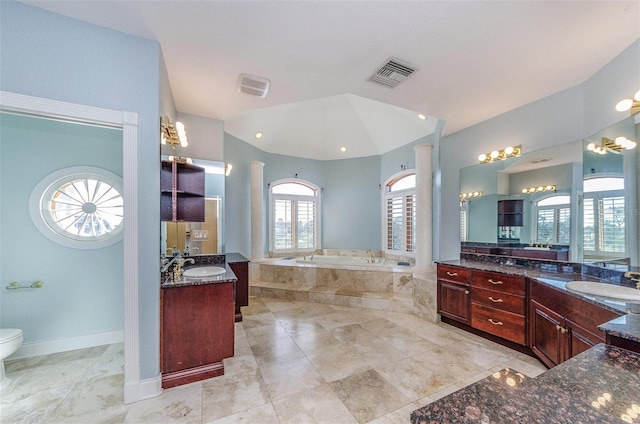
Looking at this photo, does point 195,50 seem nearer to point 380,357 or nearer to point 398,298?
point 380,357

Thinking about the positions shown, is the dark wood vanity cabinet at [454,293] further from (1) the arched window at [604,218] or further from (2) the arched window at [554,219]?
(1) the arched window at [604,218]

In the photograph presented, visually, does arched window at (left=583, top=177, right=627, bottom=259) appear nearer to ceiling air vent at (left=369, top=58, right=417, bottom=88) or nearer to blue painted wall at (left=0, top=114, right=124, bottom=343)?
ceiling air vent at (left=369, top=58, right=417, bottom=88)

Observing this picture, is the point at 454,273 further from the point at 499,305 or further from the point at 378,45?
the point at 378,45

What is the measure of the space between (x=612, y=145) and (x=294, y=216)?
16.1ft

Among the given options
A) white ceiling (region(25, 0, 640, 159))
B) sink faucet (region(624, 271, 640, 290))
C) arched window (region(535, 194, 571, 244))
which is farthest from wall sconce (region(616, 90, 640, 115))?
sink faucet (region(624, 271, 640, 290))

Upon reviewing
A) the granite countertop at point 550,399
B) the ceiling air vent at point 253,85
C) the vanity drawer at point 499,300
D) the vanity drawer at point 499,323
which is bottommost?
the vanity drawer at point 499,323

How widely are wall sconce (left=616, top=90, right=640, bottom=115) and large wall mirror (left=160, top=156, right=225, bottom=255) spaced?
159 inches

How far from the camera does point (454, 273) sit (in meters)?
3.20

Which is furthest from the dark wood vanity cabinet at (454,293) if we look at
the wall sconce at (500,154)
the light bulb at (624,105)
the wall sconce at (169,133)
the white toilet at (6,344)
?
the white toilet at (6,344)

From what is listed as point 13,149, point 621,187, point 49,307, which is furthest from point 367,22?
point 49,307

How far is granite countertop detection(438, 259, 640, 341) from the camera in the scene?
3.76ft

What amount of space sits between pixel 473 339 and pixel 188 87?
4289 mm

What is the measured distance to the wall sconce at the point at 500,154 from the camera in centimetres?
305

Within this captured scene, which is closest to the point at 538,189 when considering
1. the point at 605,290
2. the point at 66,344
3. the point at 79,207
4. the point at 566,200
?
the point at 566,200
